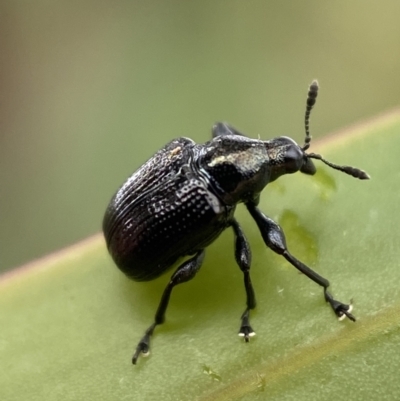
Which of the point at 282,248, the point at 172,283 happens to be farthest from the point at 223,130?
the point at 172,283

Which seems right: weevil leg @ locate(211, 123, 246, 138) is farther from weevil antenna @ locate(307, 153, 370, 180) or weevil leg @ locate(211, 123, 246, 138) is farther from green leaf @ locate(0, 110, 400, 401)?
weevil antenna @ locate(307, 153, 370, 180)

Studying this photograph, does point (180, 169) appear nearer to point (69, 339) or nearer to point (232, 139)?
point (232, 139)

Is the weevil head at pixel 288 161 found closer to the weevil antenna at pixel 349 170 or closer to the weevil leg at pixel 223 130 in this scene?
the weevil antenna at pixel 349 170

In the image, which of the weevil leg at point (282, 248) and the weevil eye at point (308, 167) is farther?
the weevil eye at point (308, 167)

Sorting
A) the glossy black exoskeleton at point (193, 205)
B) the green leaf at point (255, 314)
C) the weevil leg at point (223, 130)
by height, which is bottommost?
the green leaf at point (255, 314)

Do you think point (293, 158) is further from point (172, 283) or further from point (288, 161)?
point (172, 283)

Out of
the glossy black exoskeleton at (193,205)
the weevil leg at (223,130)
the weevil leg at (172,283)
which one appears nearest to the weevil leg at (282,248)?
the glossy black exoskeleton at (193,205)

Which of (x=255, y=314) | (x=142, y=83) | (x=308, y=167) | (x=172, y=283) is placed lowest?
(x=255, y=314)

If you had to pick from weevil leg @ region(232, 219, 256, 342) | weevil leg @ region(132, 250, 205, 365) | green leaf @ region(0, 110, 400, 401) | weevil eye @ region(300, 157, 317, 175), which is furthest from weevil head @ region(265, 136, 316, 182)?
weevil leg @ region(132, 250, 205, 365)

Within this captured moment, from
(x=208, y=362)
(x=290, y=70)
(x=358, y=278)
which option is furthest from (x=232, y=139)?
(x=290, y=70)
